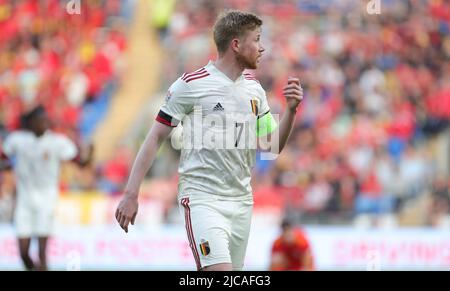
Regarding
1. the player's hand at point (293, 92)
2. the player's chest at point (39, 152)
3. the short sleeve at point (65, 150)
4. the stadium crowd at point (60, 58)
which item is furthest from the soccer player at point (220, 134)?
the stadium crowd at point (60, 58)

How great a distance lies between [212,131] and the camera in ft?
20.3

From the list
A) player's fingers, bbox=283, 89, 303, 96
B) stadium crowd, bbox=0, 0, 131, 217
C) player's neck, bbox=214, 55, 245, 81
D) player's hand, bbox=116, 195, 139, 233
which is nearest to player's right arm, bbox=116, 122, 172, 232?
player's hand, bbox=116, 195, 139, 233

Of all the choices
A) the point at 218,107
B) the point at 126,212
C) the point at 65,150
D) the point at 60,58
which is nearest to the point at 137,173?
the point at 126,212

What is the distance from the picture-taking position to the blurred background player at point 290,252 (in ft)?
34.6

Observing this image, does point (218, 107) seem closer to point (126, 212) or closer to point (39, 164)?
point (126, 212)

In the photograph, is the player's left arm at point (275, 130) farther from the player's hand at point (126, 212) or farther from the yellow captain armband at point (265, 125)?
the player's hand at point (126, 212)

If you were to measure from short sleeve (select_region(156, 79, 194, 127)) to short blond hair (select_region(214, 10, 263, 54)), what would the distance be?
378 mm

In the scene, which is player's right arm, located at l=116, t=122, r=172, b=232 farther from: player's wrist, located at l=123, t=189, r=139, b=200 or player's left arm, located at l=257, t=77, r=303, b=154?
player's left arm, located at l=257, t=77, r=303, b=154

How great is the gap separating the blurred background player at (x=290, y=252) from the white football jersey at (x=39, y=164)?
2.68 metres

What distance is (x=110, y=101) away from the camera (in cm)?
1952
